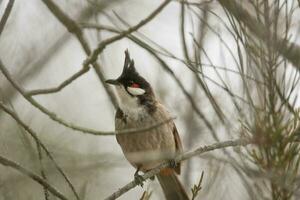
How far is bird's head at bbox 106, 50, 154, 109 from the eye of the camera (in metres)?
5.40

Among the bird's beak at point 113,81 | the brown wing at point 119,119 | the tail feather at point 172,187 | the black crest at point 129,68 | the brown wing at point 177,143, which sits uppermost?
the black crest at point 129,68

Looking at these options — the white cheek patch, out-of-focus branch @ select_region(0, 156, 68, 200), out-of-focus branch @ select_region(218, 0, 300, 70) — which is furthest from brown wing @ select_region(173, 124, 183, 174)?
out-of-focus branch @ select_region(0, 156, 68, 200)

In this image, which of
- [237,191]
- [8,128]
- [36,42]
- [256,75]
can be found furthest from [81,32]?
[256,75]

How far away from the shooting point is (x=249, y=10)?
3.44 m

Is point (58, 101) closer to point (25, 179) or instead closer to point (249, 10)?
point (25, 179)

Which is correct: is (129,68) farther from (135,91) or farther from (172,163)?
(172,163)

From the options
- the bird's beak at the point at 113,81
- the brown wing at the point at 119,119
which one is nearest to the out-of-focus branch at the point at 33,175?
the bird's beak at the point at 113,81

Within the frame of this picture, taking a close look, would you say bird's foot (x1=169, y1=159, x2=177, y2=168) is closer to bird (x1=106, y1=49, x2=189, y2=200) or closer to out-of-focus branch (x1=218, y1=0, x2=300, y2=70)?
bird (x1=106, y1=49, x2=189, y2=200)

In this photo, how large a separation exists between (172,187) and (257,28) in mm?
2990

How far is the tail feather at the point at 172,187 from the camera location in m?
5.60

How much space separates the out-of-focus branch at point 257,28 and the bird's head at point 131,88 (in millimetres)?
1815

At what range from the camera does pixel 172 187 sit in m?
5.67

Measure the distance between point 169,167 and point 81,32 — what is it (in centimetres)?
150

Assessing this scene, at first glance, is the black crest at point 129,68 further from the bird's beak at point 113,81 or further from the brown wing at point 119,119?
the brown wing at point 119,119
